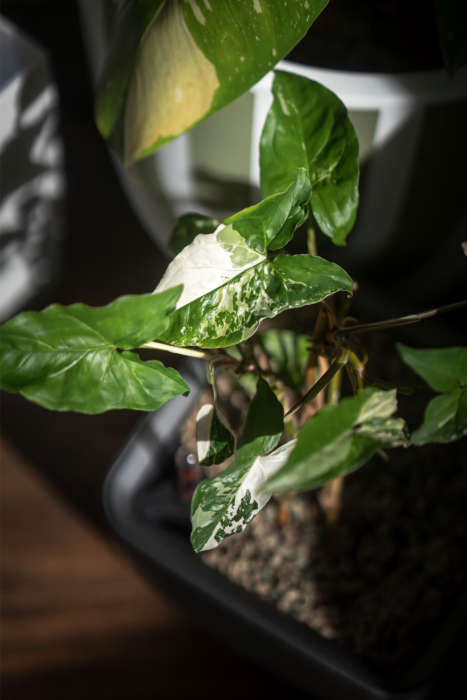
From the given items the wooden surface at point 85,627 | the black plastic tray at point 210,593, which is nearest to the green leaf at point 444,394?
the black plastic tray at point 210,593

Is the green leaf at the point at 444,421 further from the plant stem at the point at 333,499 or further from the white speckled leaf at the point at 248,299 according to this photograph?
the plant stem at the point at 333,499

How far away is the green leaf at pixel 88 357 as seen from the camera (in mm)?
309

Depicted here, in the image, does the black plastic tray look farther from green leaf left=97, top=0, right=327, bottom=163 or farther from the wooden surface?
green leaf left=97, top=0, right=327, bottom=163

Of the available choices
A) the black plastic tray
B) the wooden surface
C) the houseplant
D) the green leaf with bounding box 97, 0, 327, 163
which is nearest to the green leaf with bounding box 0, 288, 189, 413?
the houseplant

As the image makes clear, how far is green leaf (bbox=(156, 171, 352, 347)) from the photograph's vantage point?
32cm

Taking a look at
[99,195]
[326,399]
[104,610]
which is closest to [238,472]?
[326,399]

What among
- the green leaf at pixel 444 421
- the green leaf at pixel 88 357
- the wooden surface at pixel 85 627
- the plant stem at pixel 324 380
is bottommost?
the wooden surface at pixel 85 627

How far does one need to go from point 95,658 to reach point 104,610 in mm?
46

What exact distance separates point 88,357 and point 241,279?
→ 81 mm

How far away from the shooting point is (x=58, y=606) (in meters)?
0.74

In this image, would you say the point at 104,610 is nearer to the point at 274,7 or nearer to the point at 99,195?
the point at 99,195

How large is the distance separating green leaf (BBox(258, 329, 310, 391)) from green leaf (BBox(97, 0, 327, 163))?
21 cm

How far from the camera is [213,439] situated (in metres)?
0.39

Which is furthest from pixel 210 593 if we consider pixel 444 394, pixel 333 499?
pixel 444 394
